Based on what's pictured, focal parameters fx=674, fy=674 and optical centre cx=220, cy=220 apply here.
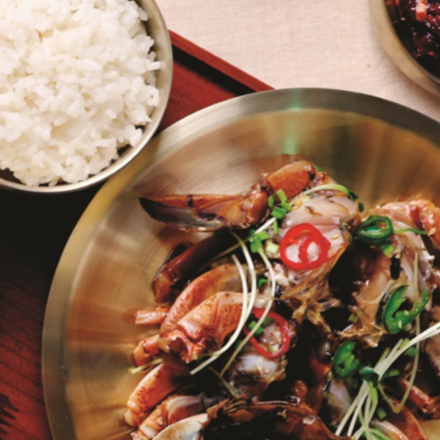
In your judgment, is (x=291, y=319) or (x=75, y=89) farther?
(x=291, y=319)

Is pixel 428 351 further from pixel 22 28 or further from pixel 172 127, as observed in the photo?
pixel 22 28

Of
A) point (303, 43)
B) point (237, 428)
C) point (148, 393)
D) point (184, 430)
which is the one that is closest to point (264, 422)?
point (237, 428)

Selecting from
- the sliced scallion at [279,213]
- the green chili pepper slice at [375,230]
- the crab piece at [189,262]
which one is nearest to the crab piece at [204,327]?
the crab piece at [189,262]

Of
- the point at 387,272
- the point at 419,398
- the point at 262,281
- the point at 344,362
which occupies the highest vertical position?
the point at 387,272

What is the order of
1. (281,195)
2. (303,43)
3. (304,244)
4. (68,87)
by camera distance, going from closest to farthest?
(68,87) < (304,244) < (281,195) < (303,43)

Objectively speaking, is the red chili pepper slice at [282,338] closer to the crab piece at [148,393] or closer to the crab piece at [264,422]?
the crab piece at [264,422]

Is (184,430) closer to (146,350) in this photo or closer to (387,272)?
(146,350)
